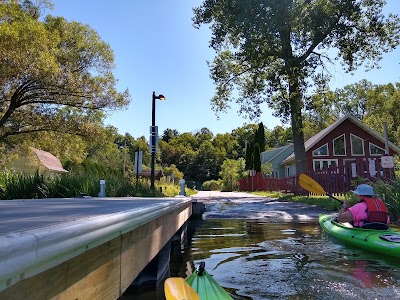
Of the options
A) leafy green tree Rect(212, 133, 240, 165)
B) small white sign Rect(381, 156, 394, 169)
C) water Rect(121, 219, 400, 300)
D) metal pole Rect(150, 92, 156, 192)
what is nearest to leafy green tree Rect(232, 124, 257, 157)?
leafy green tree Rect(212, 133, 240, 165)

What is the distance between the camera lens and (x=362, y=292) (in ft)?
14.9

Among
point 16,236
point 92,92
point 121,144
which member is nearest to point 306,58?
point 92,92

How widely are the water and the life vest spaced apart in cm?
78

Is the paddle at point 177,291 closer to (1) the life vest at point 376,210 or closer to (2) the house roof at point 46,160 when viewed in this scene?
(1) the life vest at point 376,210

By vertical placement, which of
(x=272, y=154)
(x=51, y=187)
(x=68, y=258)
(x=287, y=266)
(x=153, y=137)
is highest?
(x=272, y=154)

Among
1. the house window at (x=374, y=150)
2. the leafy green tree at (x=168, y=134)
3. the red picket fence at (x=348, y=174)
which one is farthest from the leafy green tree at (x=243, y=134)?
the red picket fence at (x=348, y=174)

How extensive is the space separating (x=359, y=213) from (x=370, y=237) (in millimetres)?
847

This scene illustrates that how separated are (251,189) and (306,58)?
22.9 m

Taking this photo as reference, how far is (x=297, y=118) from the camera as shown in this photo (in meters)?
24.0

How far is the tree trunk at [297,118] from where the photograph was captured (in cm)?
2364

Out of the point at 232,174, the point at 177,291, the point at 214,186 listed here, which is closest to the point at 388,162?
the point at 177,291

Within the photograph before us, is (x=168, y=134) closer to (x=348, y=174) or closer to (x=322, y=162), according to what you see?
(x=322, y=162)

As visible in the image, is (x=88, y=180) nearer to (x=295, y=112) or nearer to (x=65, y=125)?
(x=65, y=125)

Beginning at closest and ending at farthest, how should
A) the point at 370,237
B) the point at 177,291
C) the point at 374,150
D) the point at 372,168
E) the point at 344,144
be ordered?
the point at 177,291 → the point at 370,237 → the point at 372,168 → the point at 374,150 → the point at 344,144
